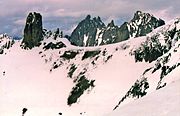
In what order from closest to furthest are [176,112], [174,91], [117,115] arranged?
[176,112], [117,115], [174,91]

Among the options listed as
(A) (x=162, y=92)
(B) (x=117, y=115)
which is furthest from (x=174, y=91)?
(B) (x=117, y=115)

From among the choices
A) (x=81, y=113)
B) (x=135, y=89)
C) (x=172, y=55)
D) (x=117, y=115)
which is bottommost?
(x=81, y=113)

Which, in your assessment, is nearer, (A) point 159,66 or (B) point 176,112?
(B) point 176,112

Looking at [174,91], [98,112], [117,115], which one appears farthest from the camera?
[98,112]

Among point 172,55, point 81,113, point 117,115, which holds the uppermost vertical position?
point 117,115

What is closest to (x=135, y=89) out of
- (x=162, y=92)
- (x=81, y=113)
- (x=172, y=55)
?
(x=172, y=55)

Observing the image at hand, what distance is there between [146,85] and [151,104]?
128757 mm

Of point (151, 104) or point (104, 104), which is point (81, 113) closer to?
point (104, 104)

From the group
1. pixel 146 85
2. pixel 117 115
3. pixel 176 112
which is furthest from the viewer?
pixel 146 85

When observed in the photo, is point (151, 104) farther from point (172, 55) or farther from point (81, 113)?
point (81, 113)

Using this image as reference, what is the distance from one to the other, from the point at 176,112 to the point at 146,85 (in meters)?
133

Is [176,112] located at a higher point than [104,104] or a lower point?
higher

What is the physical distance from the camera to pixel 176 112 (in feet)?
91.2

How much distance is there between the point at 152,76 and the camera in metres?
165
